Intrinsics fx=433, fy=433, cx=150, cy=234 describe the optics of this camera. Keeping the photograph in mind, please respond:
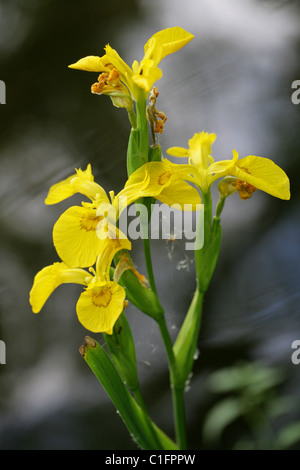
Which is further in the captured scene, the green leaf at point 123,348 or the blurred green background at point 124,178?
the blurred green background at point 124,178

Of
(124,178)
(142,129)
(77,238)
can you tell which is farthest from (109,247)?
(124,178)

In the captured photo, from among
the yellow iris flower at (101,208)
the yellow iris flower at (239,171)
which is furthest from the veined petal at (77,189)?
the yellow iris flower at (239,171)

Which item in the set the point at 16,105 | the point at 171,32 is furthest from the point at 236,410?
the point at 16,105

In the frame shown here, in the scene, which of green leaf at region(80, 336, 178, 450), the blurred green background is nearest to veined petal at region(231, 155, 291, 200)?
green leaf at region(80, 336, 178, 450)

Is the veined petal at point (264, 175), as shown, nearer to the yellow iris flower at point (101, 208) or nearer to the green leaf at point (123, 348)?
the yellow iris flower at point (101, 208)

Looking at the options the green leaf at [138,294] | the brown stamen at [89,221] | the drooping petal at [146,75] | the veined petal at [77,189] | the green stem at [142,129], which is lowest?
the green leaf at [138,294]

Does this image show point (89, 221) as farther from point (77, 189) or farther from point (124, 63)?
point (124, 63)

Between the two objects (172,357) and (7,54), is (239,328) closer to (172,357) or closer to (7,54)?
(172,357)
